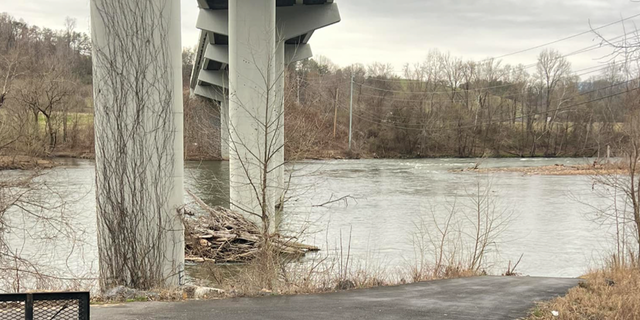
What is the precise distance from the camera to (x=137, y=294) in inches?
304

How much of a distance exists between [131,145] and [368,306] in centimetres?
446

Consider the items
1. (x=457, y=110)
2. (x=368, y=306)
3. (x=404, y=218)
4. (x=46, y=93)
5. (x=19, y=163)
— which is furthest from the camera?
(x=457, y=110)

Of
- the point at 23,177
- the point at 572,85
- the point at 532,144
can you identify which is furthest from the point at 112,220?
the point at 572,85

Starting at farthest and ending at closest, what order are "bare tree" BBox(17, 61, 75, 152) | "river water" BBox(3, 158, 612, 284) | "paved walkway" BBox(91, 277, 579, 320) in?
"bare tree" BBox(17, 61, 75, 152)
"river water" BBox(3, 158, 612, 284)
"paved walkway" BBox(91, 277, 579, 320)

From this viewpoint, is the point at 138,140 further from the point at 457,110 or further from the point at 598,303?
the point at 457,110

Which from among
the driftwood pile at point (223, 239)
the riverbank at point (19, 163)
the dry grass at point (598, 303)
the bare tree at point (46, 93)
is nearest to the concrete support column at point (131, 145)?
the riverbank at point (19, 163)

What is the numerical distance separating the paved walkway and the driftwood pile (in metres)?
5.89

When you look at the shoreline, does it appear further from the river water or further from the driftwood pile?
the driftwood pile

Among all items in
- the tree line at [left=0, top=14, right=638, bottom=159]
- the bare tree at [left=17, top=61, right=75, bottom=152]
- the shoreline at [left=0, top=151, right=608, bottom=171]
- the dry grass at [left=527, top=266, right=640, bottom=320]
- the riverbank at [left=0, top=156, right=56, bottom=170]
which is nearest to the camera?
the dry grass at [left=527, top=266, right=640, bottom=320]

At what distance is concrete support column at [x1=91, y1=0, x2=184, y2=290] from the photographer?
8844 millimetres

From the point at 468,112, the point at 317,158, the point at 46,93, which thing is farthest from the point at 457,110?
the point at 46,93

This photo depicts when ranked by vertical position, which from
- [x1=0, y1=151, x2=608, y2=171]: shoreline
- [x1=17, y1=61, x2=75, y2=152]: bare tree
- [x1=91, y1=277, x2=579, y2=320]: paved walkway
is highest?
[x1=17, y1=61, x2=75, y2=152]: bare tree

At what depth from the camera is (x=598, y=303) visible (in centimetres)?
675

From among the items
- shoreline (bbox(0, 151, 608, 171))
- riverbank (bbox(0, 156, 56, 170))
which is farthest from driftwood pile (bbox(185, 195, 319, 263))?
riverbank (bbox(0, 156, 56, 170))
